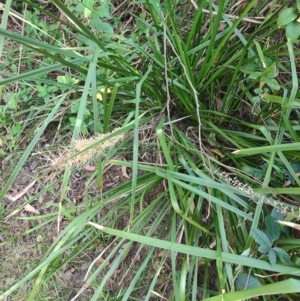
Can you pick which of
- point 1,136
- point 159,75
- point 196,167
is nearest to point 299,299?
point 196,167

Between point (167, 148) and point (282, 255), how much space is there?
36 centimetres

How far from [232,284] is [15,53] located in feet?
3.89

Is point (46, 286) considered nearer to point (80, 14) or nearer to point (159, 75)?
point (159, 75)

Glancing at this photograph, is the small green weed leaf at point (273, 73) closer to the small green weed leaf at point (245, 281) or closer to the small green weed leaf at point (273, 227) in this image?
the small green weed leaf at point (273, 227)

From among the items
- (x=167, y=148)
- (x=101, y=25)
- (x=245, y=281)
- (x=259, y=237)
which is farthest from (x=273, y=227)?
(x=101, y=25)

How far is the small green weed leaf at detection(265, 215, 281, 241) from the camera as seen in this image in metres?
0.94

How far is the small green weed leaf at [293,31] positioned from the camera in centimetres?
97

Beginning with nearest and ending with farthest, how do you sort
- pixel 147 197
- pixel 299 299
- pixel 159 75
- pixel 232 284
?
pixel 232 284 < pixel 299 299 < pixel 159 75 < pixel 147 197

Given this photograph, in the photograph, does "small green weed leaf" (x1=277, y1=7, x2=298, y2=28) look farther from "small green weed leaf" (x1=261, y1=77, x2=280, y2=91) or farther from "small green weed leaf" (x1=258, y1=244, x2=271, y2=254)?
"small green weed leaf" (x1=258, y1=244, x2=271, y2=254)

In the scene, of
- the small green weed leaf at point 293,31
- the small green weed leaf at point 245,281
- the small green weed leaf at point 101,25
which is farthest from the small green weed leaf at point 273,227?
the small green weed leaf at point 101,25

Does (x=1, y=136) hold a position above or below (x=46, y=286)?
above

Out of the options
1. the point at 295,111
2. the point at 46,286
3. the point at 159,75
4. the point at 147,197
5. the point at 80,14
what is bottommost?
the point at 46,286

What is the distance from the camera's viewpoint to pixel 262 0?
125cm

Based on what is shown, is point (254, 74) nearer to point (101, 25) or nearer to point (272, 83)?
point (272, 83)
